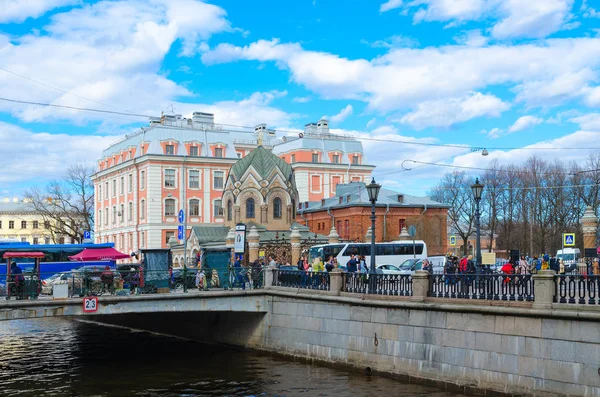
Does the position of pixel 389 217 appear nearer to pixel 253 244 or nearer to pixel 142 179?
pixel 253 244

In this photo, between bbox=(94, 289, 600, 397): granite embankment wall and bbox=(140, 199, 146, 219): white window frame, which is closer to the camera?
bbox=(94, 289, 600, 397): granite embankment wall

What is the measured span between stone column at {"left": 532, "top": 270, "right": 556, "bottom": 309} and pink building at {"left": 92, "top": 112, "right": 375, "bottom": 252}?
2284 inches

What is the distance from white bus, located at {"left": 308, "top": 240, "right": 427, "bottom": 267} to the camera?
46.3 meters

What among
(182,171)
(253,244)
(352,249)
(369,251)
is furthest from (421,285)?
(182,171)

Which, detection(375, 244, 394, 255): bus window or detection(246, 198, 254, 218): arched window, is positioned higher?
detection(246, 198, 254, 218): arched window

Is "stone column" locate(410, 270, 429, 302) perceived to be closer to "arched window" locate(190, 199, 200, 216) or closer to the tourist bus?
the tourist bus

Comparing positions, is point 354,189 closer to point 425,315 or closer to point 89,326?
point 89,326

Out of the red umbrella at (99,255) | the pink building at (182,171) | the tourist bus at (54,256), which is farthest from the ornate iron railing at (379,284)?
the pink building at (182,171)

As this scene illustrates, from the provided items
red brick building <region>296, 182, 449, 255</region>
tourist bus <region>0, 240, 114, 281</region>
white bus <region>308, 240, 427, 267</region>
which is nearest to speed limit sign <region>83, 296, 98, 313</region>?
tourist bus <region>0, 240, 114, 281</region>

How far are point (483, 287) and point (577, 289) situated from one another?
2.63 m

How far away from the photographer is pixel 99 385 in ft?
79.4

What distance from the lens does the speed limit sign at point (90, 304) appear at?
26594 millimetres

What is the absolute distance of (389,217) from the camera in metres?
68.6

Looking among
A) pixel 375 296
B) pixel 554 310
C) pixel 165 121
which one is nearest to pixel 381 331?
pixel 375 296
